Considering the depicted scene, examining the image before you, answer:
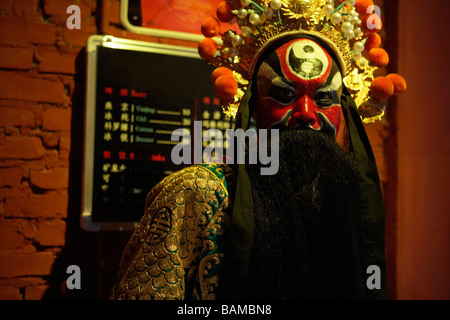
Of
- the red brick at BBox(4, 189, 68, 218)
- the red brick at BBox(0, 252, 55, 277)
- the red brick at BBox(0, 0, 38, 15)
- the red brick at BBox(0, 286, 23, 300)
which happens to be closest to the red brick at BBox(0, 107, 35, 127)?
the red brick at BBox(4, 189, 68, 218)

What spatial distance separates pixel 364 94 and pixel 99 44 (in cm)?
89

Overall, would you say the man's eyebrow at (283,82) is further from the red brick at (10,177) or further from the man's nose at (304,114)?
the red brick at (10,177)

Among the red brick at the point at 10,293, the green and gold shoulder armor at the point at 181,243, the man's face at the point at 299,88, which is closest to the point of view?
the green and gold shoulder armor at the point at 181,243

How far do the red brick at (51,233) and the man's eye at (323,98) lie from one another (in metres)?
0.94

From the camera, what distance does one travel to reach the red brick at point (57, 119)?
4.62 feet

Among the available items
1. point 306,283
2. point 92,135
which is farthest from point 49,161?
point 306,283

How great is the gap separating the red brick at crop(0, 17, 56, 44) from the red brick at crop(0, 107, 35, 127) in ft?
0.79

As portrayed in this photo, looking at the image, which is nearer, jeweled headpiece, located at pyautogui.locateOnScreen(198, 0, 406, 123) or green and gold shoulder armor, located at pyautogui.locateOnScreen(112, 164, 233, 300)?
green and gold shoulder armor, located at pyautogui.locateOnScreen(112, 164, 233, 300)

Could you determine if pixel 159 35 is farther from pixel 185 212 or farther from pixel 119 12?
pixel 185 212

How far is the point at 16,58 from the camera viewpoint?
1.39 meters

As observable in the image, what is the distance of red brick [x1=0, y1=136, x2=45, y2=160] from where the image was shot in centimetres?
136

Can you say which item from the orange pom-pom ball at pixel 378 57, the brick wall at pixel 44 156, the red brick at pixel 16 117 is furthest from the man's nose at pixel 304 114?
the red brick at pixel 16 117

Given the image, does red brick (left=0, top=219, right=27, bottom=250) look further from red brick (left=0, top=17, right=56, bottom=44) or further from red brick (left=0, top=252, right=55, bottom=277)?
red brick (left=0, top=17, right=56, bottom=44)

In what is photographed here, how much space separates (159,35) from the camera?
5.01ft
